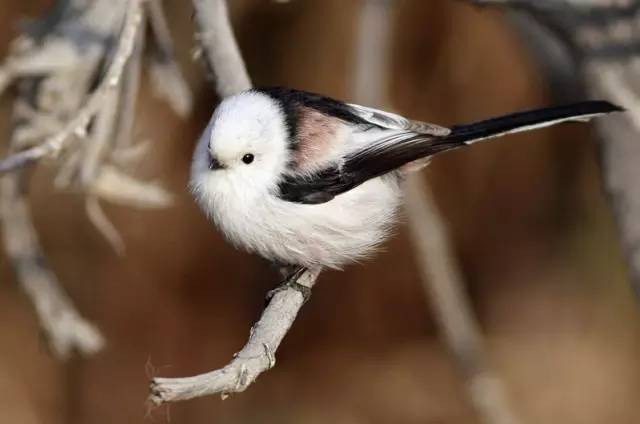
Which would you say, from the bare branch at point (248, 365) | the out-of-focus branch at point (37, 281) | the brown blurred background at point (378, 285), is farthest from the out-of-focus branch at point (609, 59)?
the brown blurred background at point (378, 285)

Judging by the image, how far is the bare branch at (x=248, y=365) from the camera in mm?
1153

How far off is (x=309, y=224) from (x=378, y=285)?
6.25 feet

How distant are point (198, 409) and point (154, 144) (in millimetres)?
1083

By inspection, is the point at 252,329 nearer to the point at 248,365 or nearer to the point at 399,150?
the point at 248,365

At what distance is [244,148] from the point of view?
64.6 inches

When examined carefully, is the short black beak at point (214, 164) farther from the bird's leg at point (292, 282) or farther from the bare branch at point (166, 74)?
the bare branch at point (166, 74)

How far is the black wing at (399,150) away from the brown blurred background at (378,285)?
1440 millimetres

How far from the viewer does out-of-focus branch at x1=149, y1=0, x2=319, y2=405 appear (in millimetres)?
1167

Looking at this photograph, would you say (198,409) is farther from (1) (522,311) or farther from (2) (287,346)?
(1) (522,311)

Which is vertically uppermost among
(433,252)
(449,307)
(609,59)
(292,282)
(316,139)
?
(316,139)

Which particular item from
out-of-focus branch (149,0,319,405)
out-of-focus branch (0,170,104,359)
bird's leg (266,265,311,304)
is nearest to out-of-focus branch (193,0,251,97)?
out-of-focus branch (149,0,319,405)

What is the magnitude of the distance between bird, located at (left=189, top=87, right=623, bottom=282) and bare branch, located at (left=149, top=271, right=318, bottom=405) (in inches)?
A: 4.2

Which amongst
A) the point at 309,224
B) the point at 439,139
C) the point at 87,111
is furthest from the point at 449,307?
the point at 87,111

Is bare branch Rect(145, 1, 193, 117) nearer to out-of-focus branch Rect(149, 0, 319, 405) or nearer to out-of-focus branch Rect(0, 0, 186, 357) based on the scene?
out-of-focus branch Rect(0, 0, 186, 357)
